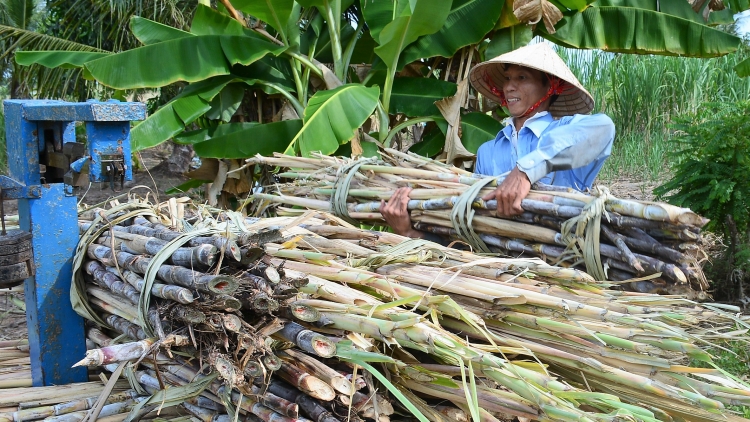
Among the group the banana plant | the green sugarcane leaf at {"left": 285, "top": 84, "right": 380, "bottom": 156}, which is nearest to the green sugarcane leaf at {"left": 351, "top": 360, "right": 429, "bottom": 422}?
the green sugarcane leaf at {"left": 285, "top": 84, "right": 380, "bottom": 156}

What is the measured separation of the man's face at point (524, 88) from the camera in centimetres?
283

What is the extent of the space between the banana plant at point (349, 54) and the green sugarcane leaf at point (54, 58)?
1 cm

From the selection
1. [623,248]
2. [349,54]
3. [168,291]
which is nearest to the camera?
[168,291]

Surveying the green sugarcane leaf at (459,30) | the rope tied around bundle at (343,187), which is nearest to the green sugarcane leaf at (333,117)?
the green sugarcane leaf at (459,30)

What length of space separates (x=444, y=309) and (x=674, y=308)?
0.62m

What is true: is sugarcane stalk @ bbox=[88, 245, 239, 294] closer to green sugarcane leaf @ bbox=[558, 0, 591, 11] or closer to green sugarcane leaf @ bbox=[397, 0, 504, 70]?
green sugarcane leaf @ bbox=[397, 0, 504, 70]

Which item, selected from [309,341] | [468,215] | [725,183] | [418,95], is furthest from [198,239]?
[418,95]

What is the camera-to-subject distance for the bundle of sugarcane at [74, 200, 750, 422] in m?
1.32

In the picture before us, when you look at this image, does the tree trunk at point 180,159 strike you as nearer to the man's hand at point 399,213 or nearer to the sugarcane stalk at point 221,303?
the man's hand at point 399,213

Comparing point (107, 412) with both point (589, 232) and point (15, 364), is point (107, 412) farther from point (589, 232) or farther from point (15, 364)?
point (589, 232)

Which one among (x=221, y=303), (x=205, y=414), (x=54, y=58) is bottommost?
(x=205, y=414)

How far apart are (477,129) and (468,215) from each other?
2872mm

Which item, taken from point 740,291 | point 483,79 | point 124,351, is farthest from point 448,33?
point 124,351

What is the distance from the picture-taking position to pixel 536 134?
2.79 meters
